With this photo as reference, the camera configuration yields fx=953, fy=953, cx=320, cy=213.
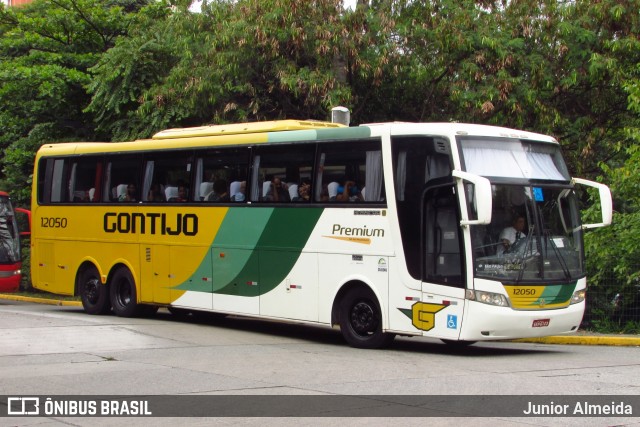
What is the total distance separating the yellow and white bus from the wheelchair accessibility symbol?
0.05 ft

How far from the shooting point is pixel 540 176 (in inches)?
559

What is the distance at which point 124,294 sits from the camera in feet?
66.2

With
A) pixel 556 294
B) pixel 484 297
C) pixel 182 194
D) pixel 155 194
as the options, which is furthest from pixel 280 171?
pixel 556 294

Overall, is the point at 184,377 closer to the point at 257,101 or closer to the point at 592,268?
the point at 592,268

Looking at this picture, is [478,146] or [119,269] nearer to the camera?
[478,146]

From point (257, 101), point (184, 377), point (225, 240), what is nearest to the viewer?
point (184, 377)

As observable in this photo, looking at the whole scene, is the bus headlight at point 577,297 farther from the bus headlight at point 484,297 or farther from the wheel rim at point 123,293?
the wheel rim at point 123,293

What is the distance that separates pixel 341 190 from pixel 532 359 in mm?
3970

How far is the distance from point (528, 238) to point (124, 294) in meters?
9.74

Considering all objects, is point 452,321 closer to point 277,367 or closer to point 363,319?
point 363,319

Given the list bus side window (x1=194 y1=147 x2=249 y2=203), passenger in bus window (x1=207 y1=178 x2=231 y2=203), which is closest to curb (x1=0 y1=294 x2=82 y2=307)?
bus side window (x1=194 y1=147 x2=249 y2=203)

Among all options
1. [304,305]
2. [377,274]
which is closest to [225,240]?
[304,305]

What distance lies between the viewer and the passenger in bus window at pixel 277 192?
639 inches

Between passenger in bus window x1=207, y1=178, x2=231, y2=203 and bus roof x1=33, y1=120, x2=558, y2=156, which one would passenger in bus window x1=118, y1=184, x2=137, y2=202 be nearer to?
bus roof x1=33, y1=120, x2=558, y2=156
